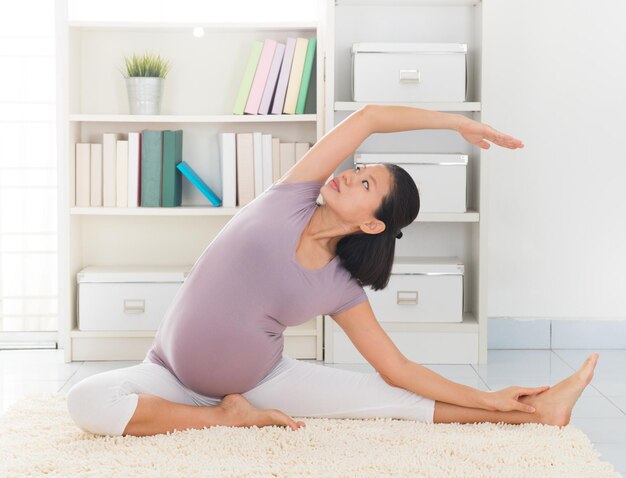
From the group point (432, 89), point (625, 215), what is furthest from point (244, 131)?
point (625, 215)

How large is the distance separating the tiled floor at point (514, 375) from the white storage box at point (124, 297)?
15cm

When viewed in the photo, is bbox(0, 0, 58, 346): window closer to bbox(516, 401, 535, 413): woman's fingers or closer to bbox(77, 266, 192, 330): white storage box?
bbox(77, 266, 192, 330): white storage box

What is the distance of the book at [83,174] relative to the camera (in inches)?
137

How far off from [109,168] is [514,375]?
1.59m

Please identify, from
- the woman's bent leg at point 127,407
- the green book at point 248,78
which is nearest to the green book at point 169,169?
the green book at point 248,78

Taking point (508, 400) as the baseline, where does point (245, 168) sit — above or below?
above

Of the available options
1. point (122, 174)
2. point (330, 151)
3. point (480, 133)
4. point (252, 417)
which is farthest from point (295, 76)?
point (252, 417)

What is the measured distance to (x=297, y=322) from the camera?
94.0 inches

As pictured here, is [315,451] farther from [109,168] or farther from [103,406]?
[109,168]

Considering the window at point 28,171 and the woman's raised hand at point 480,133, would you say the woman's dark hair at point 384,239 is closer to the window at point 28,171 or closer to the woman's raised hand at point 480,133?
the woman's raised hand at point 480,133

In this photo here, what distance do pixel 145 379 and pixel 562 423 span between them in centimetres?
103

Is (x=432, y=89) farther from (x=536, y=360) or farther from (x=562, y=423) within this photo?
(x=562, y=423)

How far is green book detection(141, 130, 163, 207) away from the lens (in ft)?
11.4

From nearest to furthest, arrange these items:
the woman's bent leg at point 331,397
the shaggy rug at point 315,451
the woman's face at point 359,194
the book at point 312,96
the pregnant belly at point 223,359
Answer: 1. the shaggy rug at point 315,451
2. the woman's face at point 359,194
3. the pregnant belly at point 223,359
4. the woman's bent leg at point 331,397
5. the book at point 312,96
